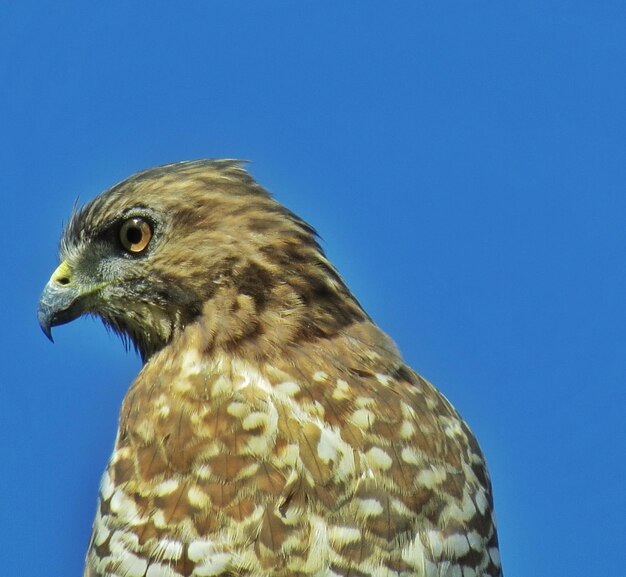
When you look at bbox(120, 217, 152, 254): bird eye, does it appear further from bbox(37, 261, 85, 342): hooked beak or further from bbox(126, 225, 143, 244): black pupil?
bbox(37, 261, 85, 342): hooked beak

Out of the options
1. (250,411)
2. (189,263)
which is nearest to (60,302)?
(189,263)

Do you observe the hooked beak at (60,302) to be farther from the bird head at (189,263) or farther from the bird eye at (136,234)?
the bird eye at (136,234)

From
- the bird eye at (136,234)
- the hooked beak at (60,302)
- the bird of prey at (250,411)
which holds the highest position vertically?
the bird eye at (136,234)

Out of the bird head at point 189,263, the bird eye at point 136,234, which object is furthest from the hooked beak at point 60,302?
the bird eye at point 136,234

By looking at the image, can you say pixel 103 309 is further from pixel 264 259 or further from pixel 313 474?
pixel 313 474

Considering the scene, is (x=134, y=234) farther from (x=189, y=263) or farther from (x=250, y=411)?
(x=250, y=411)

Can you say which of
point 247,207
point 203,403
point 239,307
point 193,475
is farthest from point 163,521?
point 247,207

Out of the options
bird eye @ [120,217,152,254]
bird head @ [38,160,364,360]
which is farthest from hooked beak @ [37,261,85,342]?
bird eye @ [120,217,152,254]
